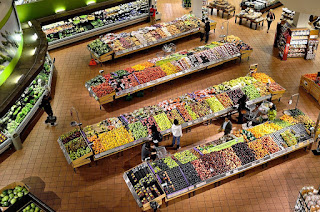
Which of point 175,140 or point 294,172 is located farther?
point 175,140

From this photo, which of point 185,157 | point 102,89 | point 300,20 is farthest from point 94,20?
point 185,157

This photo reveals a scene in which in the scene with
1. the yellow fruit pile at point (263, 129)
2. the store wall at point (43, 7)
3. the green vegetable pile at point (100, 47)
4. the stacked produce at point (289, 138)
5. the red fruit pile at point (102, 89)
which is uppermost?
the store wall at point (43, 7)

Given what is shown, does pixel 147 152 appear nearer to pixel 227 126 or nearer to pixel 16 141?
pixel 227 126

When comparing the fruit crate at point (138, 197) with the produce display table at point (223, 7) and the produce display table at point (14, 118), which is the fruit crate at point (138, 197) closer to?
the produce display table at point (14, 118)

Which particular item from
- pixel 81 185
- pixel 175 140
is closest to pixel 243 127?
pixel 175 140

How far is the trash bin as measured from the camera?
1141cm

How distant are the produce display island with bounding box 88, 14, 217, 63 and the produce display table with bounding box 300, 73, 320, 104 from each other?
19.5 feet

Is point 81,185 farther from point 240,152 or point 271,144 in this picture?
point 271,144

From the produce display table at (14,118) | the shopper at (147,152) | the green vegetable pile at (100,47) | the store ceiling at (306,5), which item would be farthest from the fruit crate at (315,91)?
the produce display table at (14,118)

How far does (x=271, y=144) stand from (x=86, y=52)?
10.5 meters

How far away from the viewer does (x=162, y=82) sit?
13727mm

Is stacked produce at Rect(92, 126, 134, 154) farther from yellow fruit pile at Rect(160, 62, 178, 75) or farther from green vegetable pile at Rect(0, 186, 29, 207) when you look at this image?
yellow fruit pile at Rect(160, 62, 178, 75)

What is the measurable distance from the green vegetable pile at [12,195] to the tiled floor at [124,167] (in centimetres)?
98

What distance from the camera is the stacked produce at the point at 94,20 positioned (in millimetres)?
17156
